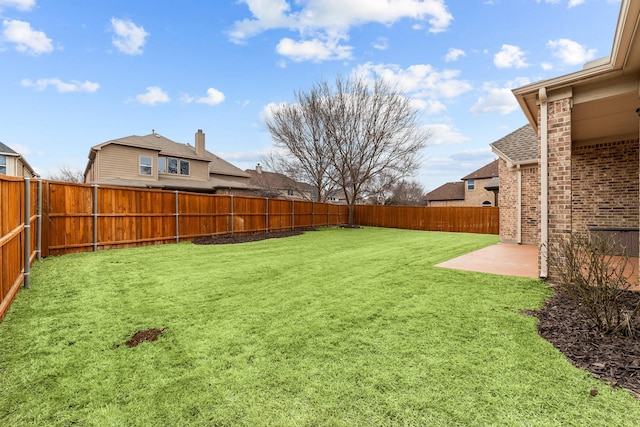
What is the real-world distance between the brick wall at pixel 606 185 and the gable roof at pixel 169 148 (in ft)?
67.8

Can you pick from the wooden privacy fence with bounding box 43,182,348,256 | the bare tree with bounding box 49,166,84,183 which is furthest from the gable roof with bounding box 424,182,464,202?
the bare tree with bounding box 49,166,84,183

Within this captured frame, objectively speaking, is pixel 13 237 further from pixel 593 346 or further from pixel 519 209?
pixel 519 209

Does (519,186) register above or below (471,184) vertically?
below

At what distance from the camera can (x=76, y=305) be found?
386cm

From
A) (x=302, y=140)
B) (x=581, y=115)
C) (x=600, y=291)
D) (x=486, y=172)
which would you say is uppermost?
(x=302, y=140)

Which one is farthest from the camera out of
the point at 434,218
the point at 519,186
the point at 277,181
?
the point at 277,181

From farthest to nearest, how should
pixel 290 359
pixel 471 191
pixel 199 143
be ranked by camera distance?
pixel 471 191
pixel 199 143
pixel 290 359

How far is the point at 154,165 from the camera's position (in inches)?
755

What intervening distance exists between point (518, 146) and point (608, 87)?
22.8ft

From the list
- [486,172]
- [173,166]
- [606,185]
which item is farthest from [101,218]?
[486,172]

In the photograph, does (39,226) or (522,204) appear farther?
(522,204)

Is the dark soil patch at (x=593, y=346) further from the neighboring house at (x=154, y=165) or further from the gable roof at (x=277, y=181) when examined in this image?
the gable roof at (x=277, y=181)

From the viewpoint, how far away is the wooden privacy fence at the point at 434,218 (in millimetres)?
18250

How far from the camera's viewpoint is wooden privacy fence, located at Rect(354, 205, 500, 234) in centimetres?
1825
